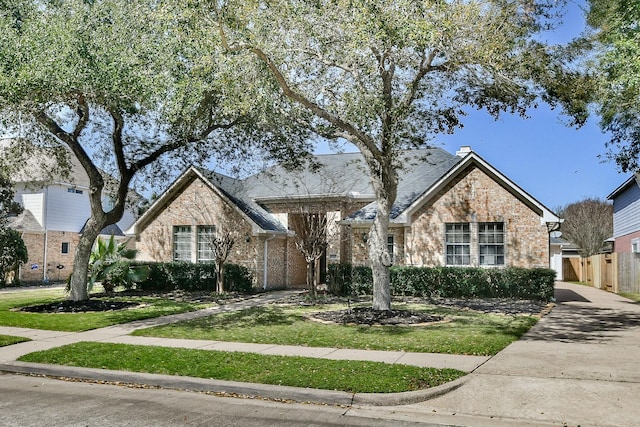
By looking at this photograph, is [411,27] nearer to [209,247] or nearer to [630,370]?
[630,370]

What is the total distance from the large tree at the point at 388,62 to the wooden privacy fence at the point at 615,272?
12.6 meters

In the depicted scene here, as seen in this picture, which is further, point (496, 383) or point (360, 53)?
point (360, 53)

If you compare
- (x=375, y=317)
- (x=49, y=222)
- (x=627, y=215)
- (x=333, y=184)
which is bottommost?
(x=375, y=317)

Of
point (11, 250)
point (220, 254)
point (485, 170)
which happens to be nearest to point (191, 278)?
point (220, 254)

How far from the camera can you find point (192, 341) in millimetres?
10906

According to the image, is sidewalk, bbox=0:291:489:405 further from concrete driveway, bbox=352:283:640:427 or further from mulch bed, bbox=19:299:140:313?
mulch bed, bbox=19:299:140:313

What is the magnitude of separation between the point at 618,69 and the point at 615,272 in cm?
1450

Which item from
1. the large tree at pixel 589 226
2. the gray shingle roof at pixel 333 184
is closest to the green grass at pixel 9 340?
the gray shingle roof at pixel 333 184

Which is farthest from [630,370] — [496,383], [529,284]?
[529,284]

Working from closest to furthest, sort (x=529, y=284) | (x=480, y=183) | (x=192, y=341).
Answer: (x=192, y=341), (x=529, y=284), (x=480, y=183)

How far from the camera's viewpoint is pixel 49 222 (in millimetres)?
30188

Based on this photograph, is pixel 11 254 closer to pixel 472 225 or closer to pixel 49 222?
pixel 49 222

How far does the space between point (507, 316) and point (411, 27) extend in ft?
26.6

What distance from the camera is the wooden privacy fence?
24.2m
